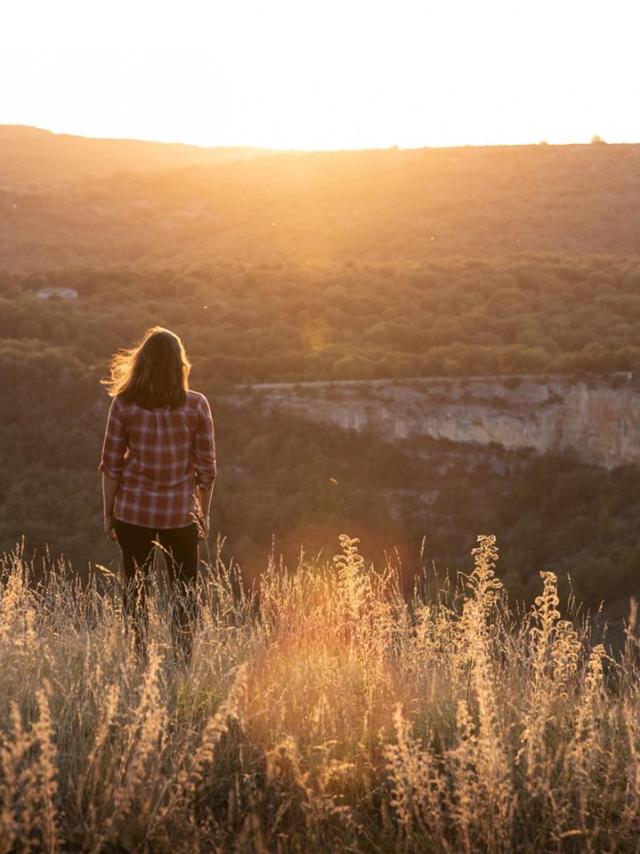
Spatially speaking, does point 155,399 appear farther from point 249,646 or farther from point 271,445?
point 271,445

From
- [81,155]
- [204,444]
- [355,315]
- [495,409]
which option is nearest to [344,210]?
[355,315]

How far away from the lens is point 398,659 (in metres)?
4.86

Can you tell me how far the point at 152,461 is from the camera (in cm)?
499

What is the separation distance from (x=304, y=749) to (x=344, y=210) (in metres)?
58.1

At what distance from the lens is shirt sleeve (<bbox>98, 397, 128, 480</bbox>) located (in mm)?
5012

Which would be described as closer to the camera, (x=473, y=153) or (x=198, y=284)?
(x=198, y=284)

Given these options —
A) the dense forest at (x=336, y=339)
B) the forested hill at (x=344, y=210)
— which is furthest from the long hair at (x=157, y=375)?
the forested hill at (x=344, y=210)

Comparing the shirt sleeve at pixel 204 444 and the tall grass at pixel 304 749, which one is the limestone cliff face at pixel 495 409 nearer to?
the shirt sleeve at pixel 204 444

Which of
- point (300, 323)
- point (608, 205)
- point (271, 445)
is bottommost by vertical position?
point (271, 445)

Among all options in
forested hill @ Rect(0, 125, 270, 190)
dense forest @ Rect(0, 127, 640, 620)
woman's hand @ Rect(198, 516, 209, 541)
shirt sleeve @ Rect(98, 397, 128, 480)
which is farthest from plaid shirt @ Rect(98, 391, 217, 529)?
forested hill @ Rect(0, 125, 270, 190)

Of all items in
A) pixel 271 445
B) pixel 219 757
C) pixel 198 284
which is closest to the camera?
pixel 219 757

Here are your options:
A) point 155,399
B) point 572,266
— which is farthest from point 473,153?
point 155,399

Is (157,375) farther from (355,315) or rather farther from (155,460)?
(355,315)

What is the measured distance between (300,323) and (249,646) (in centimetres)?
3068
